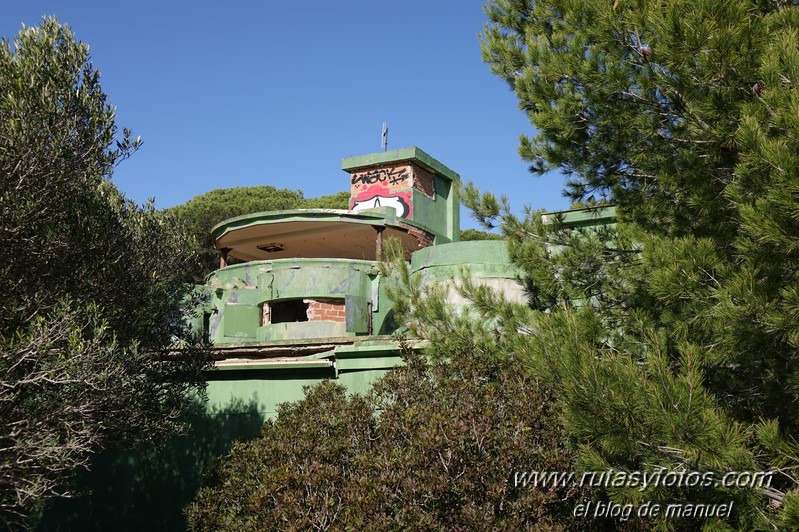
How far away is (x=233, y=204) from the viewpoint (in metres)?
37.9

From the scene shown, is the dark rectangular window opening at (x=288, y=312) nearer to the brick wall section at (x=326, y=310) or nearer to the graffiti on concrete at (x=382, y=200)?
the brick wall section at (x=326, y=310)

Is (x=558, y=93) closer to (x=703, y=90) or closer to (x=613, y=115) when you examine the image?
(x=613, y=115)

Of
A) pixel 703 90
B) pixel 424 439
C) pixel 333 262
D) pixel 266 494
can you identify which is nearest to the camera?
pixel 703 90

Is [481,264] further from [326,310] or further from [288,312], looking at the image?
[288,312]

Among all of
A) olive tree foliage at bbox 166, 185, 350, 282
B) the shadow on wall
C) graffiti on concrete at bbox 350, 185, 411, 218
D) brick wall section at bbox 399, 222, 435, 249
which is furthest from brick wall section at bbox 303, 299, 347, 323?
olive tree foliage at bbox 166, 185, 350, 282

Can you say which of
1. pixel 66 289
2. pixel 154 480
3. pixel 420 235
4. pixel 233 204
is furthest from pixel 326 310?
pixel 233 204

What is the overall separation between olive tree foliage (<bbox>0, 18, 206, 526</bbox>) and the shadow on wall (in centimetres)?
203

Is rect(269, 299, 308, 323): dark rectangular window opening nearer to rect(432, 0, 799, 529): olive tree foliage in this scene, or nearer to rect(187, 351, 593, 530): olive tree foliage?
rect(187, 351, 593, 530): olive tree foliage

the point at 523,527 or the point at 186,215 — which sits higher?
the point at 186,215

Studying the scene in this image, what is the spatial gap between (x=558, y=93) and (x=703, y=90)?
5.77ft

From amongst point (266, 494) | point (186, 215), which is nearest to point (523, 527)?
point (266, 494)

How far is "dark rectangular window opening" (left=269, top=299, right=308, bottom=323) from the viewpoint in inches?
742

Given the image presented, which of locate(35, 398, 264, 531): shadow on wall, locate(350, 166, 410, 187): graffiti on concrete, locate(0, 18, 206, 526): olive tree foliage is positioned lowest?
locate(35, 398, 264, 531): shadow on wall

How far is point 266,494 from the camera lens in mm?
7355
